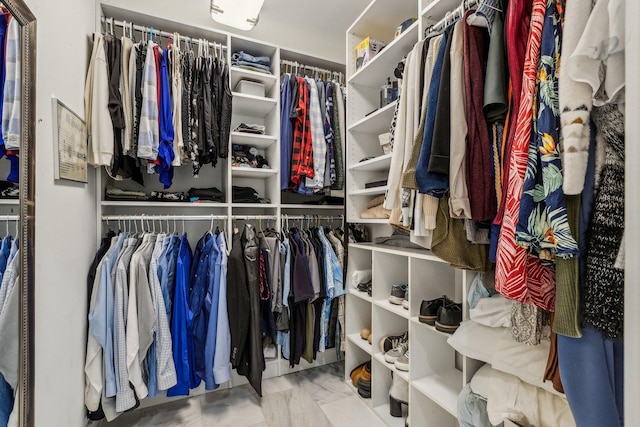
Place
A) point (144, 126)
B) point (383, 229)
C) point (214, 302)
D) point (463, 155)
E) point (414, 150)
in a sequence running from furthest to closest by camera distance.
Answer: point (383, 229)
point (214, 302)
point (144, 126)
point (414, 150)
point (463, 155)

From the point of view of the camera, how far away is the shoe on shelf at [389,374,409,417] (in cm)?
160

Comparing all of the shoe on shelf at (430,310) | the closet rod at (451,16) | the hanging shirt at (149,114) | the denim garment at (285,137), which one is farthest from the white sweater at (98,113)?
the shoe on shelf at (430,310)

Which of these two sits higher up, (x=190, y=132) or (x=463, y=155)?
(x=190, y=132)

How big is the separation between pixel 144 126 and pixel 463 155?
159 cm

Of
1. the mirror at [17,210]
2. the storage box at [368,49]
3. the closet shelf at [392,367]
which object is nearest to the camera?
the mirror at [17,210]

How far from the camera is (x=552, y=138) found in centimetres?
71

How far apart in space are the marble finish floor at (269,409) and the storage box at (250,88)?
2048 millimetres

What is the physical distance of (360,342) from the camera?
1934mm

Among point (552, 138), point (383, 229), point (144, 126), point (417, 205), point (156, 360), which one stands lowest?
point (156, 360)

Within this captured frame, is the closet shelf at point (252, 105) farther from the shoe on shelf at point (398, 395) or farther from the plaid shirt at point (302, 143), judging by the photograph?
the shoe on shelf at point (398, 395)

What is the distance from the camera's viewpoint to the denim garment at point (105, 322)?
144cm

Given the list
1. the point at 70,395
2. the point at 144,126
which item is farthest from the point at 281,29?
the point at 70,395

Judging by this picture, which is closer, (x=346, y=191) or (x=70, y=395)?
(x=70, y=395)

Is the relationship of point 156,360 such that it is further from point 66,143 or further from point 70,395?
point 66,143
